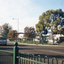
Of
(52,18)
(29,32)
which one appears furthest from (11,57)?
(29,32)

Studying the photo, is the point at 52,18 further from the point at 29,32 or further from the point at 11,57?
the point at 11,57

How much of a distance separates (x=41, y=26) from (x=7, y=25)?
212 feet

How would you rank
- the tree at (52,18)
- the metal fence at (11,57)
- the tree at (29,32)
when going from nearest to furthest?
1. the metal fence at (11,57)
2. the tree at (52,18)
3. the tree at (29,32)

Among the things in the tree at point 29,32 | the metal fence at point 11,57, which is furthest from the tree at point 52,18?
the metal fence at point 11,57

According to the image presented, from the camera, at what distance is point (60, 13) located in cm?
4044

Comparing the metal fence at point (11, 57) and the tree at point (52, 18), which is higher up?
the tree at point (52, 18)

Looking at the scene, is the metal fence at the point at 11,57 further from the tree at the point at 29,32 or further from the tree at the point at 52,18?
the tree at the point at 29,32

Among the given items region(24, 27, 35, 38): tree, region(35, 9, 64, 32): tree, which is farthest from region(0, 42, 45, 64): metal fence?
region(24, 27, 35, 38): tree

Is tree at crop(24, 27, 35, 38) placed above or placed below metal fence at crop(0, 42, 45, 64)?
above

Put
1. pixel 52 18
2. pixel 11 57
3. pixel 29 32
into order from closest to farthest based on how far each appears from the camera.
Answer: pixel 11 57 → pixel 52 18 → pixel 29 32

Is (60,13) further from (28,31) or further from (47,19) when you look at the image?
(28,31)

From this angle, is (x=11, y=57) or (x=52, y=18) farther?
(x=52, y=18)

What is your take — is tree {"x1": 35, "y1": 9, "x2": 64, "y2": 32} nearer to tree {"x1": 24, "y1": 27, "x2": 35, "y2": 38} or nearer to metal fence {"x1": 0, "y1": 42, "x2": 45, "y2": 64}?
tree {"x1": 24, "y1": 27, "x2": 35, "y2": 38}

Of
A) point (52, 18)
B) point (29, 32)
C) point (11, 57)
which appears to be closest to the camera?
point (11, 57)
